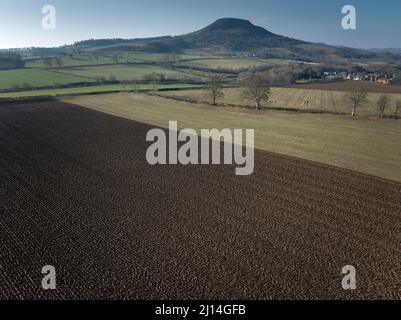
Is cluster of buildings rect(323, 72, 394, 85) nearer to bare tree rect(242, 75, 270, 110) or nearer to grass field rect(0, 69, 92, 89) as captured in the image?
bare tree rect(242, 75, 270, 110)

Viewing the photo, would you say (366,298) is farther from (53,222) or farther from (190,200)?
(53,222)

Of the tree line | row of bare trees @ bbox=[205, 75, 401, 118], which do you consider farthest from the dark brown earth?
the tree line

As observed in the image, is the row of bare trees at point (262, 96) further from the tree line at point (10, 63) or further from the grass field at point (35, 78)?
the tree line at point (10, 63)

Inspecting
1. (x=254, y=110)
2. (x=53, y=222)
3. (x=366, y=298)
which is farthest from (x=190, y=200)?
(x=254, y=110)

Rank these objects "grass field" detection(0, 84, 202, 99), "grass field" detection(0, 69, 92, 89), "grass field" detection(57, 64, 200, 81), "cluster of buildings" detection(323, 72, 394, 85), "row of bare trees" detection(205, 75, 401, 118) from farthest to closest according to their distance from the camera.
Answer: "grass field" detection(57, 64, 200, 81) → "cluster of buildings" detection(323, 72, 394, 85) → "grass field" detection(0, 69, 92, 89) → "grass field" detection(0, 84, 202, 99) → "row of bare trees" detection(205, 75, 401, 118)

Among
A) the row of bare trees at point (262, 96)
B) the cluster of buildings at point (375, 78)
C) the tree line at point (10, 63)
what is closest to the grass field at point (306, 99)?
the row of bare trees at point (262, 96)

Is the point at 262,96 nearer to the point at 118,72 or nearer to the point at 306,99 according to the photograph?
the point at 306,99
